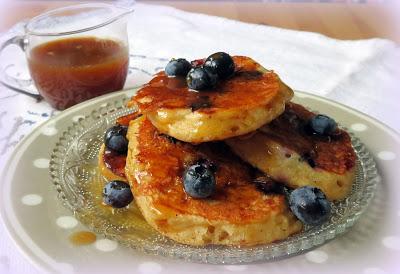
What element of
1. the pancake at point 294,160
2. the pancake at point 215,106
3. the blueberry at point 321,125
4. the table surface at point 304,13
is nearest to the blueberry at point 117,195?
the pancake at point 215,106

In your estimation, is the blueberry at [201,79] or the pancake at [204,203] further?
the blueberry at [201,79]

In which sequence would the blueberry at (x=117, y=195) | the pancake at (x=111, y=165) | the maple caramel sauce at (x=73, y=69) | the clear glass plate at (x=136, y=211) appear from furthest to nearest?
the maple caramel sauce at (x=73, y=69)
the pancake at (x=111, y=165)
the blueberry at (x=117, y=195)
the clear glass plate at (x=136, y=211)

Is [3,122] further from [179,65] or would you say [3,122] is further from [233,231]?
[233,231]

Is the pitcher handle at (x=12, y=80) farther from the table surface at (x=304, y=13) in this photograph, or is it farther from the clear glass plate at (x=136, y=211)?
the table surface at (x=304, y=13)

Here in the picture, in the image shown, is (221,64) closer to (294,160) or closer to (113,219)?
(294,160)

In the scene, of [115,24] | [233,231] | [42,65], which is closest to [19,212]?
[233,231]

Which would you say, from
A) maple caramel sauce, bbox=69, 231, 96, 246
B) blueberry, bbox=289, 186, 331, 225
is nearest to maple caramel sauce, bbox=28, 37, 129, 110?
maple caramel sauce, bbox=69, 231, 96, 246

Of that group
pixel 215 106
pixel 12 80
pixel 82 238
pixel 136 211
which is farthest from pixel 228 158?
pixel 12 80

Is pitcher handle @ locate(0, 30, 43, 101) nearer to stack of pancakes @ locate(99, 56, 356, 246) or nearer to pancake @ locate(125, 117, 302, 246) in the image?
stack of pancakes @ locate(99, 56, 356, 246)

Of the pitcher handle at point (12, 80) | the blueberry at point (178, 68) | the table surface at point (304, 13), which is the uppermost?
the blueberry at point (178, 68)
